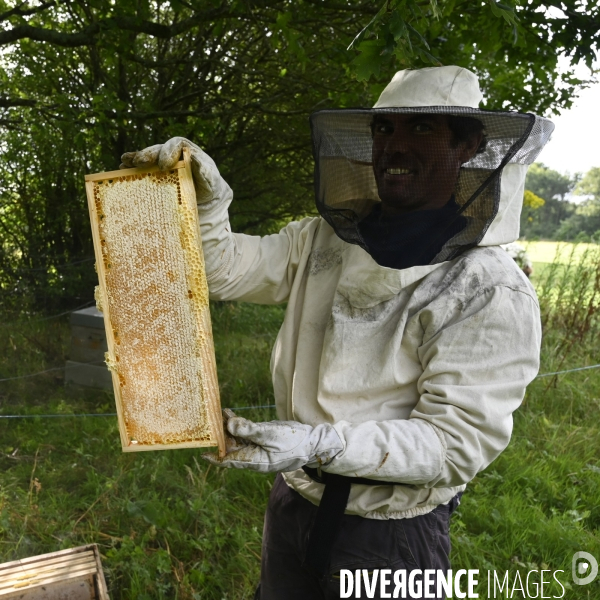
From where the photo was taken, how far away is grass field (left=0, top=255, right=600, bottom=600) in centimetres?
271

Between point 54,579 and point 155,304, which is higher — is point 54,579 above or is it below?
below

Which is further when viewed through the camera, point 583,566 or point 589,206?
point 589,206

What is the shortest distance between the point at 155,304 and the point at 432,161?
0.78 m

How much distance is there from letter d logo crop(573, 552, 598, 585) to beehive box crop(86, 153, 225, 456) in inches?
89.8

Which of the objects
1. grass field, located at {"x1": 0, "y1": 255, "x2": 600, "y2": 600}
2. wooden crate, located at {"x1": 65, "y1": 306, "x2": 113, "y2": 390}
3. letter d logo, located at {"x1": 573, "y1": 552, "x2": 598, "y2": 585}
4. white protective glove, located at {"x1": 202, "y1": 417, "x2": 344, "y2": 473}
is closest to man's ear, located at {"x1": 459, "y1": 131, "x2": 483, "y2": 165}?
white protective glove, located at {"x1": 202, "y1": 417, "x2": 344, "y2": 473}

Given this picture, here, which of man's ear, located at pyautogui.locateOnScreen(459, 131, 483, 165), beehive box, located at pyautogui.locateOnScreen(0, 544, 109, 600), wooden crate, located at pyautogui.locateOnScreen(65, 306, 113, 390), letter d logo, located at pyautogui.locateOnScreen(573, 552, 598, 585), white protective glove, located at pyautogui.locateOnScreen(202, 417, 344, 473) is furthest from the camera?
wooden crate, located at pyautogui.locateOnScreen(65, 306, 113, 390)

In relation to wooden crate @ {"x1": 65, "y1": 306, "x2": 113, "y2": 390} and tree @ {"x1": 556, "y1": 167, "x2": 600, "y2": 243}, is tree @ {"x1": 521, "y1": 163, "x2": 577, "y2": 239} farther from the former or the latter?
wooden crate @ {"x1": 65, "y1": 306, "x2": 113, "y2": 390}

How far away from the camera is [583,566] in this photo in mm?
2768

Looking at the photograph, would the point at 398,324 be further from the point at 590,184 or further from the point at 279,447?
the point at 590,184

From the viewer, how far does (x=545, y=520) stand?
306 centimetres

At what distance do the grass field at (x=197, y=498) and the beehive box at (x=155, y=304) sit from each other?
1515 mm

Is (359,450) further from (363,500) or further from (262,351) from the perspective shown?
(262,351)

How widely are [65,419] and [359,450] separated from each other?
320cm

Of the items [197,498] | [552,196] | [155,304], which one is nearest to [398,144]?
[155,304]
